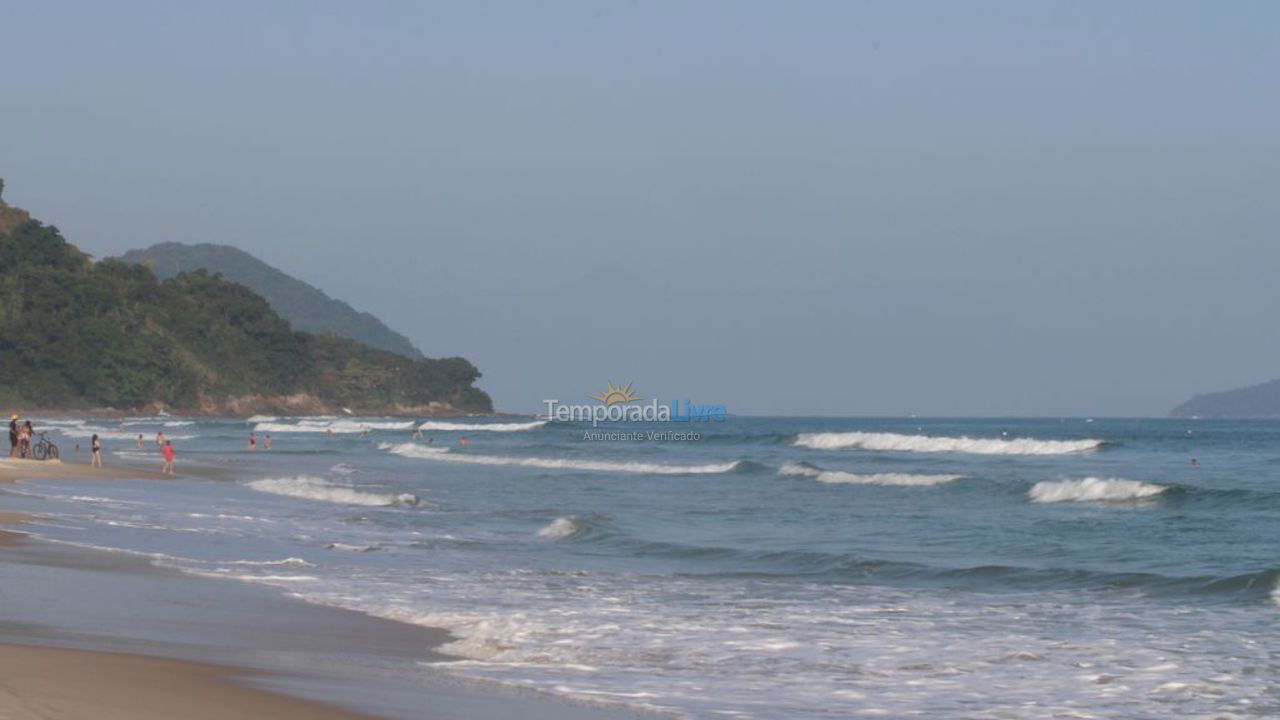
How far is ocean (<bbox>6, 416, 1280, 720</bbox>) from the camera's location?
9.07 metres

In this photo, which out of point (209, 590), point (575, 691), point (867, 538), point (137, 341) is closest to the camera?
point (575, 691)

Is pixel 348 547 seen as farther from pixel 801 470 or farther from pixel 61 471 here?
pixel 801 470

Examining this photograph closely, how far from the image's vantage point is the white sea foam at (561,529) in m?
20.3

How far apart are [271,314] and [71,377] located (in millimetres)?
31444

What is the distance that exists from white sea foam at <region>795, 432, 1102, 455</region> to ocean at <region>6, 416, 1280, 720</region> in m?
20.2

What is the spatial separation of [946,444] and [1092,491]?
34664 millimetres

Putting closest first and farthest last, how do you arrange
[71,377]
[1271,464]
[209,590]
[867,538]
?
[209,590], [867,538], [1271,464], [71,377]

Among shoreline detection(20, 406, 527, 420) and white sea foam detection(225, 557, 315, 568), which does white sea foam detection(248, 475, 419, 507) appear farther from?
shoreline detection(20, 406, 527, 420)

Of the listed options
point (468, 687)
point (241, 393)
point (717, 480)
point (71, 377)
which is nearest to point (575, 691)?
point (468, 687)

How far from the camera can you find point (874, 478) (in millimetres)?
35156

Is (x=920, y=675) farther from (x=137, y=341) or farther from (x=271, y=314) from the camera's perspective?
(x=271, y=314)

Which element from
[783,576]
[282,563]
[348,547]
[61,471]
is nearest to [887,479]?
[61,471]

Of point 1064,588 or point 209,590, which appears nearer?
point 209,590

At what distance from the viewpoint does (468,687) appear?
28.2ft
